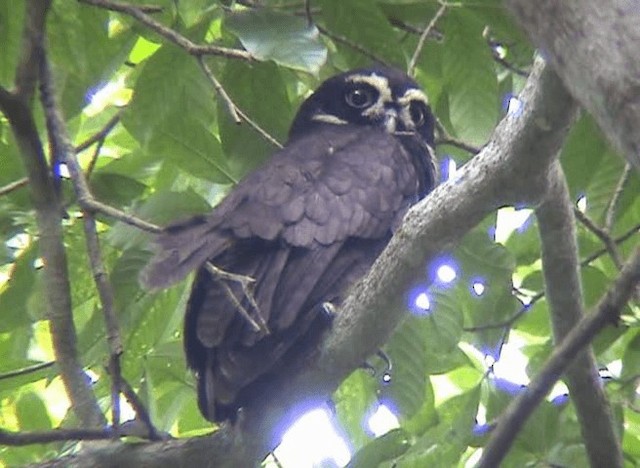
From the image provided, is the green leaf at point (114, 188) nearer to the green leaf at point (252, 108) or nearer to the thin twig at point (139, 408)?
the green leaf at point (252, 108)

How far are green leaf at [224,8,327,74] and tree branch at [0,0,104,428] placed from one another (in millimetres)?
405

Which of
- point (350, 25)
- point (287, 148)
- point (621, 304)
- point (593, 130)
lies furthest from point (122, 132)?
point (621, 304)

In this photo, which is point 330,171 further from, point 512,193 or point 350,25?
point 512,193

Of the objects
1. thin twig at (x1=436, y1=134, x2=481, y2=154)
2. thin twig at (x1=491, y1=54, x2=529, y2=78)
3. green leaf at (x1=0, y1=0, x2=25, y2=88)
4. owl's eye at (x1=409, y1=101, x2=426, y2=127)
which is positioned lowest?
thin twig at (x1=436, y1=134, x2=481, y2=154)

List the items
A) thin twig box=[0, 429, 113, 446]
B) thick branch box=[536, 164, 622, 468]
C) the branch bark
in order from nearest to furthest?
1. the branch bark
2. thin twig box=[0, 429, 113, 446]
3. thick branch box=[536, 164, 622, 468]

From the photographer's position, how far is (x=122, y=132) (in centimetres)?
385

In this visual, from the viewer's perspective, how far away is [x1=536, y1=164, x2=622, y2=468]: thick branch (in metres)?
2.92

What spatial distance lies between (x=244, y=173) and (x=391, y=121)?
25.3 inches

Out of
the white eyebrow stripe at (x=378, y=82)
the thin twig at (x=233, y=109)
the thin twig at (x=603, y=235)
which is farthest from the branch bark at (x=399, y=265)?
the white eyebrow stripe at (x=378, y=82)

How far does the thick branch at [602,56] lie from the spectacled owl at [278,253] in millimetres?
1245

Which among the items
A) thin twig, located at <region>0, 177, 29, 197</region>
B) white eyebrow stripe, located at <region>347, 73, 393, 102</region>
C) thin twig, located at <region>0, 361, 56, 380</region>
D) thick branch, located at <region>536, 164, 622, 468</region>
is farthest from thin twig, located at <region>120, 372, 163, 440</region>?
white eyebrow stripe, located at <region>347, 73, 393, 102</region>

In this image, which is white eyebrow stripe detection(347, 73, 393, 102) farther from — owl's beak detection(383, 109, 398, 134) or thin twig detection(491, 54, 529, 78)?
thin twig detection(491, 54, 529, 78)

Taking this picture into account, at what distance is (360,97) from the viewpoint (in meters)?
3.95

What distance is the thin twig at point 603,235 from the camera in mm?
3104
